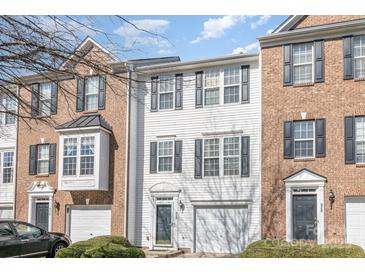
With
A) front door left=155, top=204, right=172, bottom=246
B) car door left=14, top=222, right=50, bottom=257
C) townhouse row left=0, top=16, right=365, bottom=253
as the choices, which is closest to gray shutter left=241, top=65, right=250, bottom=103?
townhouse row left=0, top=16, right=365, bottom=253

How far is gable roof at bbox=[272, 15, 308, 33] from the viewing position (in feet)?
57.8

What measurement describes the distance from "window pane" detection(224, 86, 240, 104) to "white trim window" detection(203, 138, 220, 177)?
1586mm

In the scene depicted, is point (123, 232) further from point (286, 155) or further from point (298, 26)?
point (298, 26)

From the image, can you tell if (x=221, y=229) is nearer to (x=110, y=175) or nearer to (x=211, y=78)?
(x=110, y=175)

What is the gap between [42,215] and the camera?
21.5 metres

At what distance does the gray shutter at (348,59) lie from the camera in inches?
661

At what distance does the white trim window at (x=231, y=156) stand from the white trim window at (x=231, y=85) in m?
1.52

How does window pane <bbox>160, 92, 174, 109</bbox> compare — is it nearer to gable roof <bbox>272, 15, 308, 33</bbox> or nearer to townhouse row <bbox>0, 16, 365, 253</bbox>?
townhouse row <bbox>0, 16, 365, 253</bbox>

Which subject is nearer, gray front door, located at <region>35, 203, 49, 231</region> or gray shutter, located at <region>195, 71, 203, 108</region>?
gray shutter, located at <region>195, 71, 203, 108</region>

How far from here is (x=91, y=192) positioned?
2036 centimetres

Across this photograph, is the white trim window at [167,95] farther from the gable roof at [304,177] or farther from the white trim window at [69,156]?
→ the gable roof at [304,177]

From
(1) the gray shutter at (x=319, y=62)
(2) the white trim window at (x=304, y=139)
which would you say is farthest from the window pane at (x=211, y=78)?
(1) the gray shutter at (x=319, y=62)

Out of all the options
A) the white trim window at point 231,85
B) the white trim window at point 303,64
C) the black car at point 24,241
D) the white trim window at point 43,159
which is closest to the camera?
the black car at point 24,241
